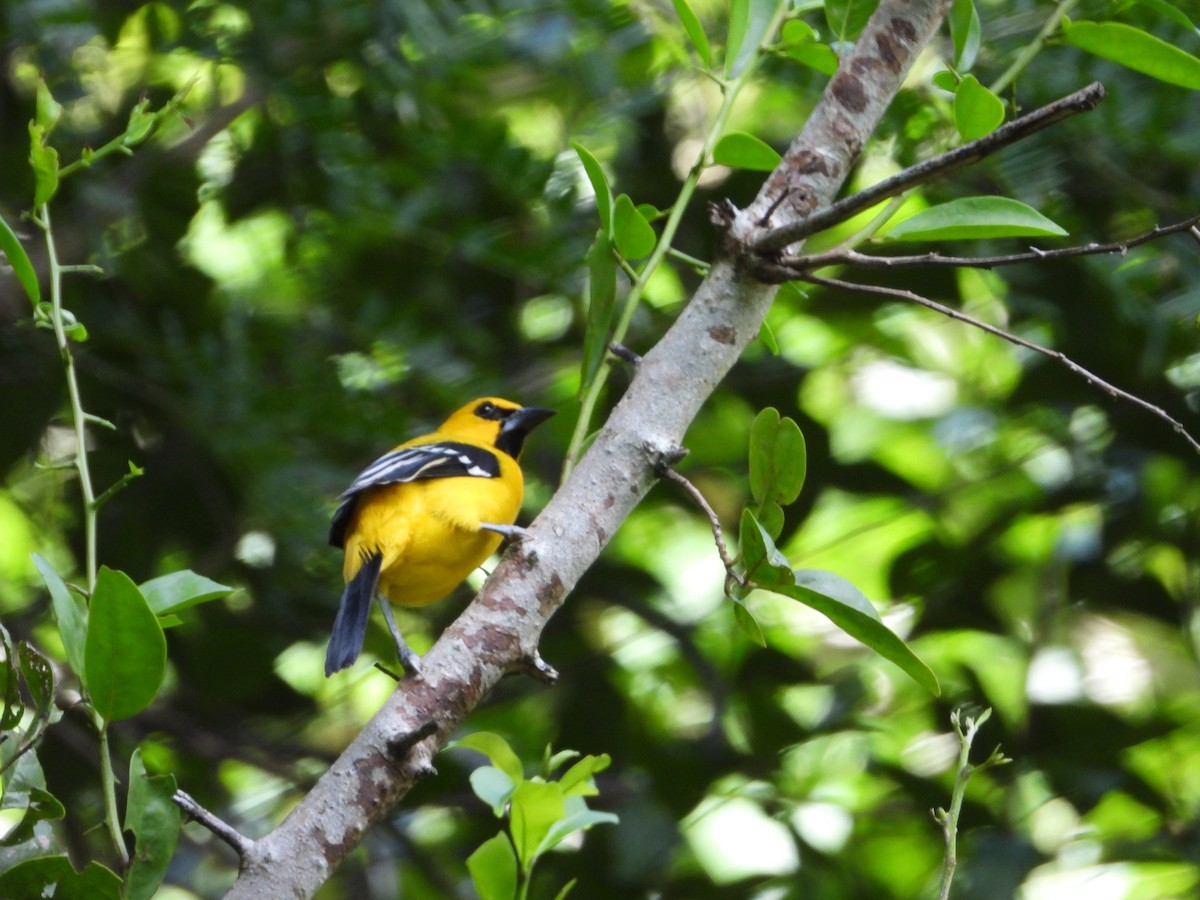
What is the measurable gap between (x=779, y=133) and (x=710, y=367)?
6.02 feet

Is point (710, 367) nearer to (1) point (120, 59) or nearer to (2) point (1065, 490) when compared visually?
(2) point (1065, 490)

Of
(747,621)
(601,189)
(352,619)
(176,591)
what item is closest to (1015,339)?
(747,621)

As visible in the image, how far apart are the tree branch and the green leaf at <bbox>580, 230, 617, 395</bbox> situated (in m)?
0.08

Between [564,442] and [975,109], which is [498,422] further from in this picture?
[975,109]

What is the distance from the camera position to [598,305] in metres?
1.39

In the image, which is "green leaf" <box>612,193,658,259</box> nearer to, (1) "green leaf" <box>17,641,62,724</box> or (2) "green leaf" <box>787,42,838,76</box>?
(2) "green leaf" <box>787,42,838,76</box>

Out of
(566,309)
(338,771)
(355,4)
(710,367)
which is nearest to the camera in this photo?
(338,771)

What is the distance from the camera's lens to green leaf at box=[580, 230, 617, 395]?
4.57 ft

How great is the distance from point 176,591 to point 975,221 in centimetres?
86

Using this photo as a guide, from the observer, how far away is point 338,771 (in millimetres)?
A: 1081

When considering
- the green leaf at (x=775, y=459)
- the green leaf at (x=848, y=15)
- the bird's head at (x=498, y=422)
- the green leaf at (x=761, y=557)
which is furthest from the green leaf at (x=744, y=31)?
the bird's head at (x=498, y=422)

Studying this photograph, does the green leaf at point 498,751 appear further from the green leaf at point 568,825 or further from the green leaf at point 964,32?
the green leaf at point 964,32

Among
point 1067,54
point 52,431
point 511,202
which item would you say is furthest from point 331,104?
point 1067,54

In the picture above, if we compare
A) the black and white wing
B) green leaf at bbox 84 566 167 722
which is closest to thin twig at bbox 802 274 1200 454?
green leaf at bbox 84 566 167 722
